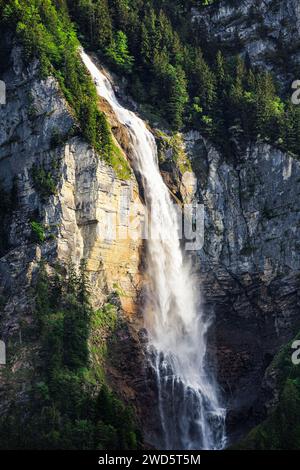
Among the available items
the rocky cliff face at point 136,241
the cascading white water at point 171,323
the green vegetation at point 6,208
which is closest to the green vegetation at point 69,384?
the rocky cliff face at point 136,241

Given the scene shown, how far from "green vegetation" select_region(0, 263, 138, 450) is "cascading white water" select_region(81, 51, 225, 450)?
413cm

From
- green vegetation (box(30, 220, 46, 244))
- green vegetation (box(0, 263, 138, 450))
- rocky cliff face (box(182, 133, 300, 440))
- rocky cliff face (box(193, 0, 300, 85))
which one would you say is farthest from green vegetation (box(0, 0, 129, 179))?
rocky cliff face (box(193, 0, 300, 85))

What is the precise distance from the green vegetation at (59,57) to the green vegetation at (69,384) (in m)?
10.5

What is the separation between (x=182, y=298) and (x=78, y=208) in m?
10.6

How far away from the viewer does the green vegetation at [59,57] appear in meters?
64.8

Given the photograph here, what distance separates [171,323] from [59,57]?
22246 millimetres

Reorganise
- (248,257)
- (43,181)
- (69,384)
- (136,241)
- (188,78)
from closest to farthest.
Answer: (69,384) → (43,181) → (136,241) → (248,257) → (188,78)

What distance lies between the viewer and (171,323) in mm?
64500

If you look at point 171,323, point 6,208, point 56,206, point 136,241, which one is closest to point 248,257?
point 171,323

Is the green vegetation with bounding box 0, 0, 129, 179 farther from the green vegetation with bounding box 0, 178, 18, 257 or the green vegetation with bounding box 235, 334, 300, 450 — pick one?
the green vegetation with bounding box 235, 334, 300, 450

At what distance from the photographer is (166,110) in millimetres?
72875

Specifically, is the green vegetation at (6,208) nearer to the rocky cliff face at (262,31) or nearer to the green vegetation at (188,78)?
the green vegetation at (188,78)

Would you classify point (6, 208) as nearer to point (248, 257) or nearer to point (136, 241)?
point (136, 241)

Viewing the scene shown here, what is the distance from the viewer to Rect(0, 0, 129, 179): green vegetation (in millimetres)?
64812
